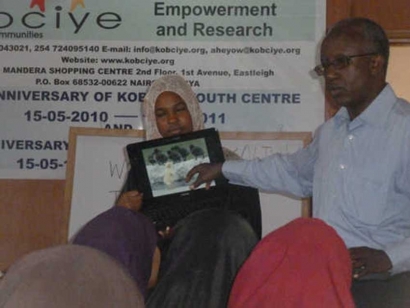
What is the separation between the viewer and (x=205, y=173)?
265 cm

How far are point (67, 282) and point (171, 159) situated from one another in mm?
1704

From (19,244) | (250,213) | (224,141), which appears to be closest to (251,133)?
(224,141)

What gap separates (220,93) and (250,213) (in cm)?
128

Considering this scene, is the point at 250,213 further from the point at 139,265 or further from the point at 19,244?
the point at 19,244

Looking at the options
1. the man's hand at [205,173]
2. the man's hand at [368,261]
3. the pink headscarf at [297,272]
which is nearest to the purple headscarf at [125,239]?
the pink headscarf at [297,272]

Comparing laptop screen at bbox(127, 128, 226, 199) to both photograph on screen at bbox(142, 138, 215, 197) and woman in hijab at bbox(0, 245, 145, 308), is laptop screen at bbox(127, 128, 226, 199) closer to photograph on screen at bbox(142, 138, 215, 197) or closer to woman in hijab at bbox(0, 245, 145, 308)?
photograph on screen at bbox(142, 138, 215, 197)

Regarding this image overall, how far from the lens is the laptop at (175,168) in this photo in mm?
2658

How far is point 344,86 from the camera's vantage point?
82.0 inches

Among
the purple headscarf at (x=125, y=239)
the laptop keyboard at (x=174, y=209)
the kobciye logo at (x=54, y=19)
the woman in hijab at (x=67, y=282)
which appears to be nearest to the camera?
the woman in hijab at (x=67, y=282)

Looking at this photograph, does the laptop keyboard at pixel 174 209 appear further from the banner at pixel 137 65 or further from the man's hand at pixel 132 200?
the banner at pixel 137 65

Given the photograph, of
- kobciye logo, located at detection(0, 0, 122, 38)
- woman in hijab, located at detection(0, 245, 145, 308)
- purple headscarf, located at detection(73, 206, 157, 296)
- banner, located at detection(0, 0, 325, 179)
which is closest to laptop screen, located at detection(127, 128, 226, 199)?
purple headscarf, located at detection(73, 206, 157, 296)

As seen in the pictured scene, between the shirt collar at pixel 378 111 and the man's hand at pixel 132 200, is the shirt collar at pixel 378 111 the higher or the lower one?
the higher one

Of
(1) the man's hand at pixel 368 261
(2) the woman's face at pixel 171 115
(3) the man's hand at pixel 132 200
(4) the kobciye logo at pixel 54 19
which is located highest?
(4) the kobciye logo at pixel 54 19

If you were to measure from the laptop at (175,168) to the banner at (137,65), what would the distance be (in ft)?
3.83
